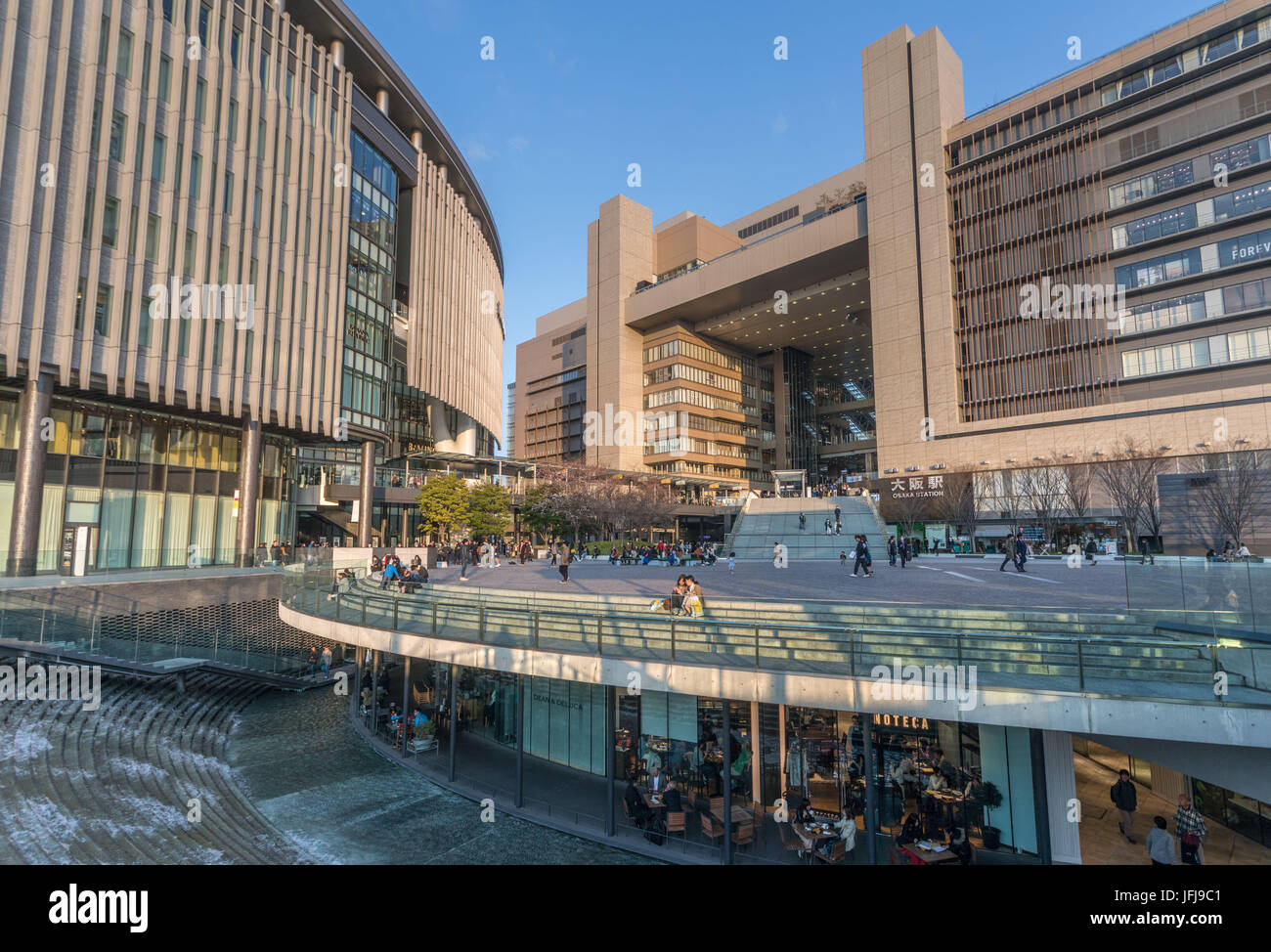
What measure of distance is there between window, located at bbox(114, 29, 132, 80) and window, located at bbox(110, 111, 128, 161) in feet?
5.98

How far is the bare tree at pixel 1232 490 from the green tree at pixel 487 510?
4217 centimetres

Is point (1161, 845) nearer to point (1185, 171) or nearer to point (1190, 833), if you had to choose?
point (1190, 833)

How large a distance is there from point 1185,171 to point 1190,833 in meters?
53.4

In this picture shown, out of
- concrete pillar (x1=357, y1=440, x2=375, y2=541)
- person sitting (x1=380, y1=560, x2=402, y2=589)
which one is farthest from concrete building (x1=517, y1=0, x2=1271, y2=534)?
person sitting (x1=380, y1=560, x2=402, y2=589)

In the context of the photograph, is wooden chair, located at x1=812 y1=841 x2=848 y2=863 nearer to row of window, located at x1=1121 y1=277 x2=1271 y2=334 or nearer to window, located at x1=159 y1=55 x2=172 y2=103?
window, located at x1=159 y1=55 x2=172 y2=103

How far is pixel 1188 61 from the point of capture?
44.5 meters

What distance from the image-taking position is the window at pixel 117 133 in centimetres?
2567

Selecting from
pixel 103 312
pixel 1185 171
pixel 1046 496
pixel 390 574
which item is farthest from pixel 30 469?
pixel 1185 171

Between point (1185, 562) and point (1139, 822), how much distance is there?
5202 millimetres

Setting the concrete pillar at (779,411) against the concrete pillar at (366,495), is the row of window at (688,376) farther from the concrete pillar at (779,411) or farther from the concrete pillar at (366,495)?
the concrete pillar at (366,495)

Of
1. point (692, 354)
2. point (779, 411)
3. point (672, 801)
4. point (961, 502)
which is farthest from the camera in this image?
point (779, 411)

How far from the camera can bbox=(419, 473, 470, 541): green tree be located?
4172 cm

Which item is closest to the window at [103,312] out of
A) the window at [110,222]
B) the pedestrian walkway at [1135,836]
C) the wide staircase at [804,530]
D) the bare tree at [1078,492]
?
the window at [110,222]

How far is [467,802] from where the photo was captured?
13.1 m
